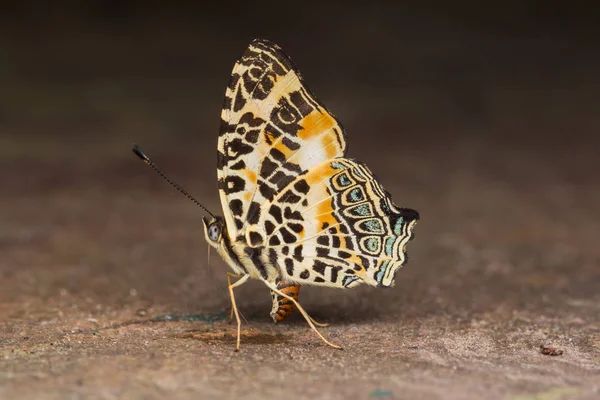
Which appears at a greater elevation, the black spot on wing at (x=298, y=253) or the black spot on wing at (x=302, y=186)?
the black spot on wing at (x=302, y=186)

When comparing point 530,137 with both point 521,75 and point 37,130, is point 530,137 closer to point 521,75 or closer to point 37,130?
point 521,75

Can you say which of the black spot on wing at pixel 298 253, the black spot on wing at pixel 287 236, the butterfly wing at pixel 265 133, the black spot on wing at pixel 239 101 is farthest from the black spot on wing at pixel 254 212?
the black spot on wing at pixel 239 101

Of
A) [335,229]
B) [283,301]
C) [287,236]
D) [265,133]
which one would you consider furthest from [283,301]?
[265,133]

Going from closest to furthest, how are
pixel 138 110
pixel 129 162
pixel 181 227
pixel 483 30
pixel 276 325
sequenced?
pixel 276 325
pixel 181 227
pixel 129 162
pixel 138 110
pixel 483 30

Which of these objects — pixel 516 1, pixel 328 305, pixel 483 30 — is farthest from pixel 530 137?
pixel 328 305

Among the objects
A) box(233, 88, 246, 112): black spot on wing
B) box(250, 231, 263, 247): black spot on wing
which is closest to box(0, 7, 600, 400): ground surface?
box(250, 231, 263, 247): black spot on wing

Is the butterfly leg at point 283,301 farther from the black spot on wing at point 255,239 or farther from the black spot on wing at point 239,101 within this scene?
the black spot on wing at point 239,101

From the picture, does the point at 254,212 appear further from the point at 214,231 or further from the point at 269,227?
the point at 214,231

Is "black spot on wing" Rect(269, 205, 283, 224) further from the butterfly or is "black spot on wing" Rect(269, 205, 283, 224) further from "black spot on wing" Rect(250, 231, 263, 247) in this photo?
"black spot on wing" Rect(250, 231, 263, 247)
